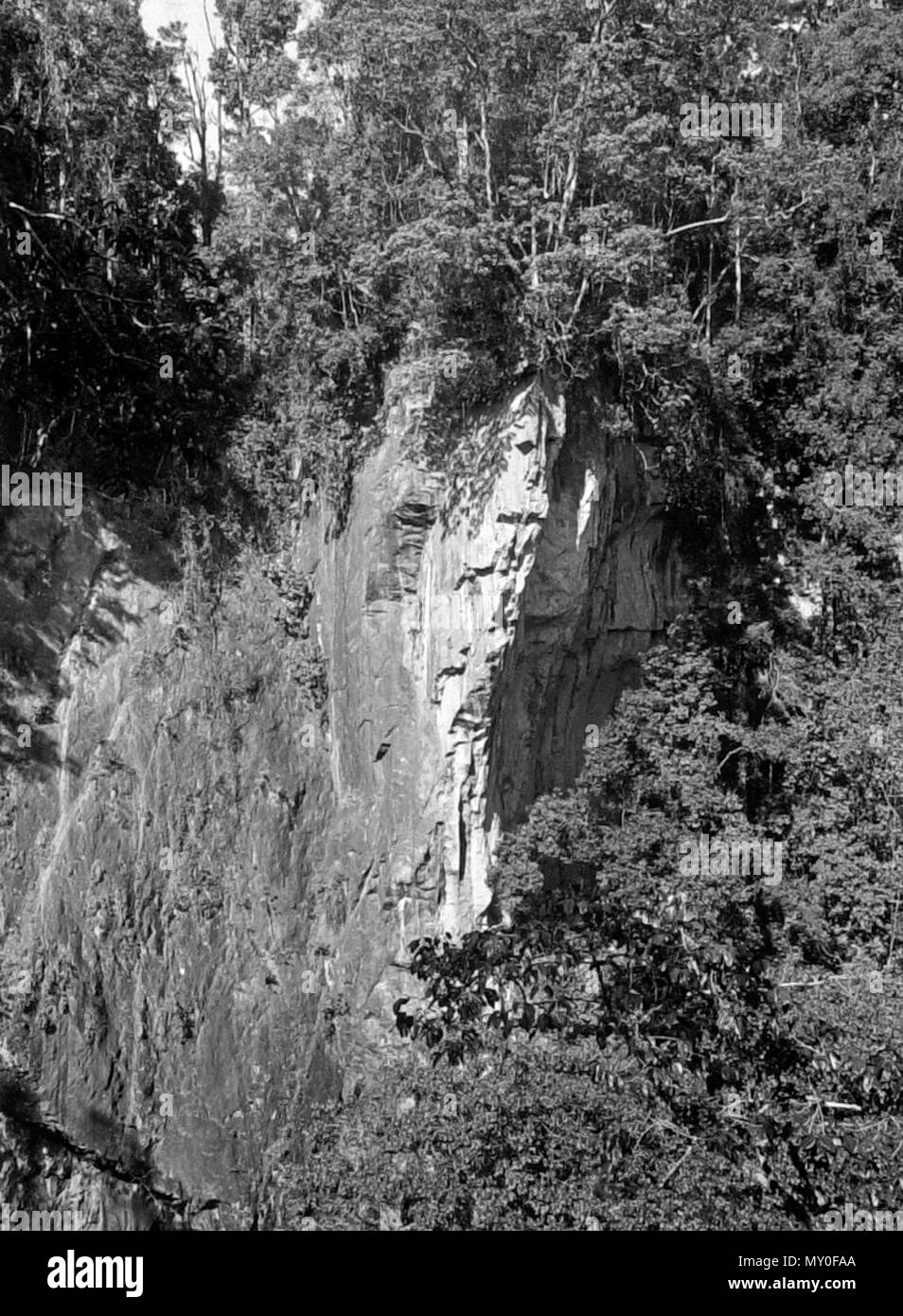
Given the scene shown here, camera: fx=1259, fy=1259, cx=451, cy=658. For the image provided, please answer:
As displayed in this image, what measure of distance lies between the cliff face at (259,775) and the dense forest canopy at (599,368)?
29.2 inches

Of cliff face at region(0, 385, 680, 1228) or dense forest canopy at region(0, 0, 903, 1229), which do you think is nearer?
dense forest canopy at region(0, 0, 903, 1229)

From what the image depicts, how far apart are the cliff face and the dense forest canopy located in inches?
29.2

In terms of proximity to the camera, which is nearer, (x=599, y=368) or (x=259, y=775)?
(x=599, y=368)

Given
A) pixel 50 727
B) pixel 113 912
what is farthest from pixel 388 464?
pixel 113 912

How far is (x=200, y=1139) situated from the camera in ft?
48.4

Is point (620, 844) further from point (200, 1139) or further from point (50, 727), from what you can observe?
point (50, 727)

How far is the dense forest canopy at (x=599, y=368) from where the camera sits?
1253 centimetres

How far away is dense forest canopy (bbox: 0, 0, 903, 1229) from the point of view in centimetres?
1253

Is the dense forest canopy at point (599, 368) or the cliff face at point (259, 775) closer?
the dense forest canopy at point (599, 368)

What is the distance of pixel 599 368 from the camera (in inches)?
617

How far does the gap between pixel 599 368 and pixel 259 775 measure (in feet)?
22.2

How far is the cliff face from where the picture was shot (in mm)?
14867

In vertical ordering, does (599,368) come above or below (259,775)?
above

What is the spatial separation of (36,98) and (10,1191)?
1347 centimetres
